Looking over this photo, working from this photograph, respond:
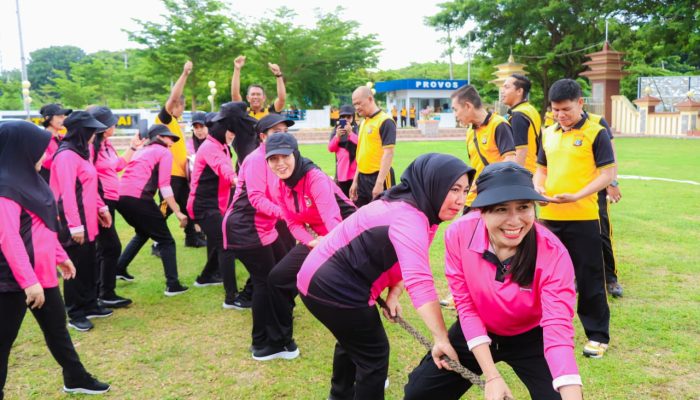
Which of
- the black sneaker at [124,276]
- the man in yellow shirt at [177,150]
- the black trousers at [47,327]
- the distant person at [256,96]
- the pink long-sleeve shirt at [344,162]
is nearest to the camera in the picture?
the black trousers at [47,327]

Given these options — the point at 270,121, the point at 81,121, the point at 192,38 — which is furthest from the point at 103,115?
the point at 192,38

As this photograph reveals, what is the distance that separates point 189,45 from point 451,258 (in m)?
40.4

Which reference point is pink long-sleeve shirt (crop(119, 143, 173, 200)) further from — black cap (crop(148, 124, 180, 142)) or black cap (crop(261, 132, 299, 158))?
black cap (crop(261, 132, 299, 158))

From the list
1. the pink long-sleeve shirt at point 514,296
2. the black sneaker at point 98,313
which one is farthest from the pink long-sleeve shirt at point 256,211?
the pink long-sleeve shirt at point 514,296

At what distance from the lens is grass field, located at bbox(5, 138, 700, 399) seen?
13.5 ft

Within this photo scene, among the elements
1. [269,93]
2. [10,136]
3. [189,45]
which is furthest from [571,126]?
[269,93]

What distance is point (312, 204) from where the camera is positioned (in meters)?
4.39

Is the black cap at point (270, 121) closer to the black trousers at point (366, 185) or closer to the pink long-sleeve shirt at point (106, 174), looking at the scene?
the pink long-sleeve shirt at point (106, 174)

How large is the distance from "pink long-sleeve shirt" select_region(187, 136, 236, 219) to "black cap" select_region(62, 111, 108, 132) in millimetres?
1135

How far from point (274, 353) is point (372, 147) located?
346cm

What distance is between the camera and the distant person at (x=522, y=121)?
228 inches

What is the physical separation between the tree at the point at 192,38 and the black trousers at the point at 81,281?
3713 centimetres

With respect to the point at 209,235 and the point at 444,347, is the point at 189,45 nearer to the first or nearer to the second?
the point at 209,235

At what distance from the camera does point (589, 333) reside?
4.62 m
